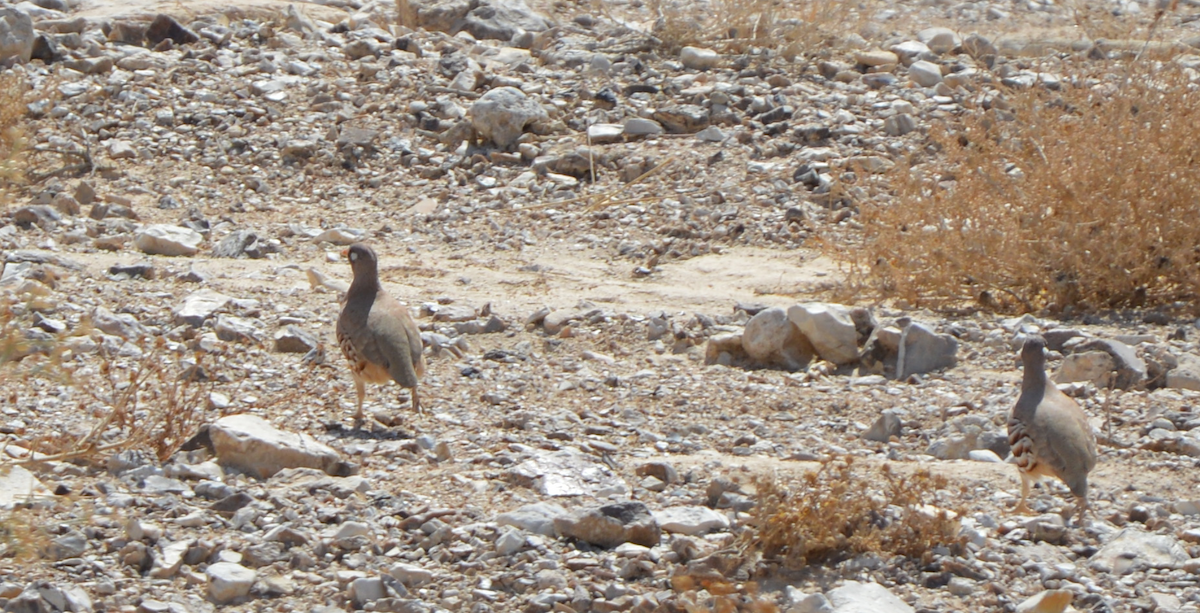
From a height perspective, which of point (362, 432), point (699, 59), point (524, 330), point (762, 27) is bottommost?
point (524, 330)

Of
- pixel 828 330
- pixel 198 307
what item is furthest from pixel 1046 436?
pixel 198 307

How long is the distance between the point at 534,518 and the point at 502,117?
6.19 metres

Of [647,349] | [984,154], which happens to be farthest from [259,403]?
[984,154]

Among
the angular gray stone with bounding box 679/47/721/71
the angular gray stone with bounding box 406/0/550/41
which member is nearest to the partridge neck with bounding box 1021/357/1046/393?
the angular gray stone with bounding box 679/47/721/71

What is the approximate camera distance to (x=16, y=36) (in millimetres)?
11258

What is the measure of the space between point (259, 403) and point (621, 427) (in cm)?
151

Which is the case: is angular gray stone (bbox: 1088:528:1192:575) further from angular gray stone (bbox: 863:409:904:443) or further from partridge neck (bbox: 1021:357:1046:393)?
angular gray stone (bbox: 863:409:904:443)

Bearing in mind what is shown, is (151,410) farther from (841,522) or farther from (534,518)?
(841,522)

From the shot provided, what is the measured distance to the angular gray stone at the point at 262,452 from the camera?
5.13m

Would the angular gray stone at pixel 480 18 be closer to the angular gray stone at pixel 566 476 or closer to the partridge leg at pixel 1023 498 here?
Answer: the angular gray stone at pixel 566 476

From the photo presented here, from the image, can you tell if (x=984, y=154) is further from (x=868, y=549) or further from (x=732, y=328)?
(x=868, y=549)

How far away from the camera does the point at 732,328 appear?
729cm

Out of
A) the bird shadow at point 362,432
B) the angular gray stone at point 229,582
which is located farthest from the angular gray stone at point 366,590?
the bird shadow at point 362,432

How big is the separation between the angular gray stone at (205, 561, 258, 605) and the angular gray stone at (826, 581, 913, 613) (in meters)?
1.74
